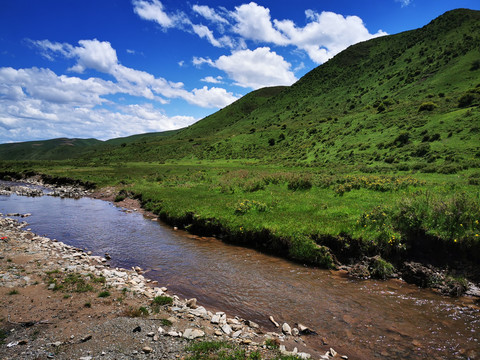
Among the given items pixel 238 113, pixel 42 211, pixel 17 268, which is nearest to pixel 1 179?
pixel 42 211

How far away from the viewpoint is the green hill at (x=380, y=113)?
A: 47.7 meters

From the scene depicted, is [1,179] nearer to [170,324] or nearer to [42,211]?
[42,211]

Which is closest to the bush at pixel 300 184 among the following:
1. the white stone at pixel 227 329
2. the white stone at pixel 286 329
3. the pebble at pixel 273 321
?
the pebble at pixel 273 321

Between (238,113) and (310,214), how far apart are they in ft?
611

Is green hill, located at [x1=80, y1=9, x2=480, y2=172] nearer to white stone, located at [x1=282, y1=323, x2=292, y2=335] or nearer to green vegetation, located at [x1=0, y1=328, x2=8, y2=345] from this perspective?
white stone, located at [x1=282, y1=323, x2=292, y2=335]

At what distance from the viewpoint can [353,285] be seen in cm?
1270

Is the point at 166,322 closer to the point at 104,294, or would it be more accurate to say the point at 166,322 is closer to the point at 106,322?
the point at 106,322

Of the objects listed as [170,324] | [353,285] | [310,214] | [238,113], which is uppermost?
[238,113]

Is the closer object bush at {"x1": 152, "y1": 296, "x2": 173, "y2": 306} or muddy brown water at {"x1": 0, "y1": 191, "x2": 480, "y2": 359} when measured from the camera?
muddy brown water at {"x1": 0, "y1": 191, "x2": 480, "y2": 359}

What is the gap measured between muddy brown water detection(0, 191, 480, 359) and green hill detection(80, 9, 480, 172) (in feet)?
97.3

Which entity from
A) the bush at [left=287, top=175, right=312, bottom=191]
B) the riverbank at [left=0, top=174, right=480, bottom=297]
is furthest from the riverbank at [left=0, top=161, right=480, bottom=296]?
the bush at [left=287, top=175, right=312, bottom=191]

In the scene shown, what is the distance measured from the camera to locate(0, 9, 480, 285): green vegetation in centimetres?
1473

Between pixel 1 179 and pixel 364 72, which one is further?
pixel 364 72

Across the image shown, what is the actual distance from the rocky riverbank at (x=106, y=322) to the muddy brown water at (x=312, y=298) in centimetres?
114
